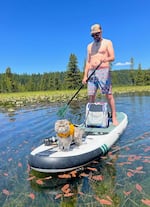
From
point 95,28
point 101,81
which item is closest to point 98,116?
point 101,81

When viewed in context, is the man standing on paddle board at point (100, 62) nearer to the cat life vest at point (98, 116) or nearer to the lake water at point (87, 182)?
the cat life vest at point (98, 116)

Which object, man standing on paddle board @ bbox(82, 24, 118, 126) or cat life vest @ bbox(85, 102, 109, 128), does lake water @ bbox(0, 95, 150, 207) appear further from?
man standing on paddle board @ bbox(82, 24, 118, 126)

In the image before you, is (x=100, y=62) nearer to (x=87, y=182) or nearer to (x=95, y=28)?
(x=95, y=28)

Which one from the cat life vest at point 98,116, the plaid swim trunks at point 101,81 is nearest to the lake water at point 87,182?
the cat life vest at point 98,116

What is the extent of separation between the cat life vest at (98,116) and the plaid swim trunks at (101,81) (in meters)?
0.44

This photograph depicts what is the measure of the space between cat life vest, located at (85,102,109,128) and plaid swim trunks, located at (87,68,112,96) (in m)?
0.44

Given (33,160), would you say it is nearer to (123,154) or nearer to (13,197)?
(13,197)

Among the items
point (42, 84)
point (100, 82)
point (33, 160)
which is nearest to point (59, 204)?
point (33, 160)

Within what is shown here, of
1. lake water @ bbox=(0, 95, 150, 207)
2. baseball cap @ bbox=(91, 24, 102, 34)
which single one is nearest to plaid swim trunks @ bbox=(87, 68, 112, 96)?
baseball cap @ bbox=(91, 24, 102, 34)

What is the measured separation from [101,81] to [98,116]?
2.90ft

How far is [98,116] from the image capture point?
20.2 ft

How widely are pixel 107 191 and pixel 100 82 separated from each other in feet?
10.6

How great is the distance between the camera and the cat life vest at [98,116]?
6.12 m

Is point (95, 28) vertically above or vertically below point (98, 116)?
above
